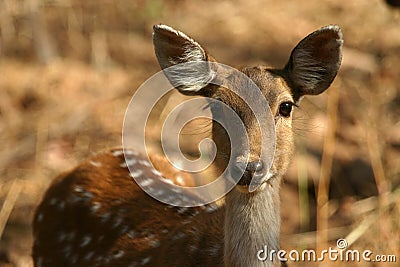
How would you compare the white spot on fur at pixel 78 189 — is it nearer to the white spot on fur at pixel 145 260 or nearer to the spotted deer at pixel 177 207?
the spotted deer at pixel 177 207

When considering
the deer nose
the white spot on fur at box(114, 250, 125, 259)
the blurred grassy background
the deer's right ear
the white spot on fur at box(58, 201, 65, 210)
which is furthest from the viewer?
the blurred grassy background

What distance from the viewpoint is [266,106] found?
4113mm

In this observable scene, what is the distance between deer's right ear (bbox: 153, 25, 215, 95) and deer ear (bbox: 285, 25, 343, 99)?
16.4 inches

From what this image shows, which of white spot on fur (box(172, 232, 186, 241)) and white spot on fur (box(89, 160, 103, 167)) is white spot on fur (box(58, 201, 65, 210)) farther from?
white spot on fur (box(172, 232, 186, 241))

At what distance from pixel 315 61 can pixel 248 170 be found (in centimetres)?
78

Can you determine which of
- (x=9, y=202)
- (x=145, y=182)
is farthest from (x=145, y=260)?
(x=9, y=202)

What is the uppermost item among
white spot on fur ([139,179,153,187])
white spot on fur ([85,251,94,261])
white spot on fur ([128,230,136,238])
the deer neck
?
white spot on fur ([139,179,153,187])

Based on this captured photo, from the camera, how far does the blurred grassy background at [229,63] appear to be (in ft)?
22.7

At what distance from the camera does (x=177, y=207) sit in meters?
4.98

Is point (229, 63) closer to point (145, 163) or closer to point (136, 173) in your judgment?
point (145, 163)

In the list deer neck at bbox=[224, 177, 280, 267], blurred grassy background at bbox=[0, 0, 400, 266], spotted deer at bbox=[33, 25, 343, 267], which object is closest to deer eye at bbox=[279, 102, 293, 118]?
spotted deer at bbox=[33, 25, 343, 267]

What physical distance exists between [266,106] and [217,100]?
0.27 metres

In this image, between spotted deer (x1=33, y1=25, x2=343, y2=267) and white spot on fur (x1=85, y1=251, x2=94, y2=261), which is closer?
spotted deer (x1=33, y1=25, x2=343, y2=267)

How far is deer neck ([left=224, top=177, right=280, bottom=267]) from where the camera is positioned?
4188 millimetres
